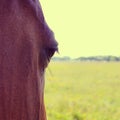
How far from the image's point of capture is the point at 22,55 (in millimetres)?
1121

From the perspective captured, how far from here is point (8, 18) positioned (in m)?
1.10

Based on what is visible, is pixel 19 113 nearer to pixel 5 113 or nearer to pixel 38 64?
pixel 5 113

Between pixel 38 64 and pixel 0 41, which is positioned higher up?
pixel 0 41

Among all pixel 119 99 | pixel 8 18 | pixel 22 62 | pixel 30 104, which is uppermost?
pixel 8 18

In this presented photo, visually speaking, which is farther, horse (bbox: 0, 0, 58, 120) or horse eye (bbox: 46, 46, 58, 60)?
horse eye (bbox: 46, 46, 58, 60)

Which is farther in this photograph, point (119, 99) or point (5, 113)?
point (119, 99)

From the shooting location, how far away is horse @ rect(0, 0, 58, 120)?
3.50 feet

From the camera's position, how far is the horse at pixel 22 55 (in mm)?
1066

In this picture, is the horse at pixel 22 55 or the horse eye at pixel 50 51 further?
the horse eye at pixel 50 51

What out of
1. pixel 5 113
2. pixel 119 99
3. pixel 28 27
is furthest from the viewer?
pixel 119 99

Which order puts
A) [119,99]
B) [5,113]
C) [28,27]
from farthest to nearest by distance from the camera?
[119,99]
[28,27]
[5,113]

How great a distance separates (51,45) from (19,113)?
0.76 ft

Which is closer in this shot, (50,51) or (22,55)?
(22,55)

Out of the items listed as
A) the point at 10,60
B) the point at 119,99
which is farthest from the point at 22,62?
the point at 119,99
